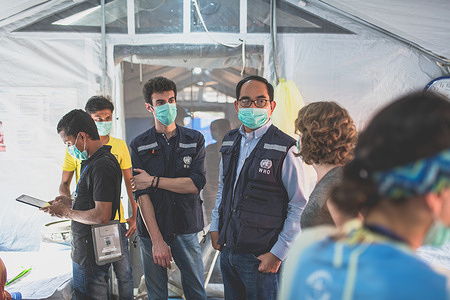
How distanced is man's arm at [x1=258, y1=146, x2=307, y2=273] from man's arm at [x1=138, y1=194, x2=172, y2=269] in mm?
665

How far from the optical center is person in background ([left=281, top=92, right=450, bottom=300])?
52 centimetres

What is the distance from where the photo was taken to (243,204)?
1.76 meters

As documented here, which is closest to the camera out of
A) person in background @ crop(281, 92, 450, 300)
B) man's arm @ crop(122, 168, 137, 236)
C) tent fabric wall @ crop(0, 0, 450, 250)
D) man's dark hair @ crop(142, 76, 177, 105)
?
person in background @ crop(281, 92, 450, 300)

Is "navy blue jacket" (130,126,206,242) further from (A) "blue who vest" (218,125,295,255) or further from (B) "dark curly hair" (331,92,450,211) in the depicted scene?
(B) "dark curly hair" (331,92,450,211)

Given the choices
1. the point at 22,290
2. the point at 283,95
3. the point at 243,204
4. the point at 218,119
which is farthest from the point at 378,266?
the point at 218,119

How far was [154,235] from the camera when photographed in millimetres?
2096

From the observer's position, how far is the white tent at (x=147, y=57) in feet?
9.90

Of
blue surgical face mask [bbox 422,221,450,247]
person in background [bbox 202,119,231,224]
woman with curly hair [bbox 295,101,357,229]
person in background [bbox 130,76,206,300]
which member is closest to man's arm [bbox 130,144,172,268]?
person in background [bbox 130,76,206,300]

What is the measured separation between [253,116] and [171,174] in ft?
2.14

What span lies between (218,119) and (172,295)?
164 centimetres

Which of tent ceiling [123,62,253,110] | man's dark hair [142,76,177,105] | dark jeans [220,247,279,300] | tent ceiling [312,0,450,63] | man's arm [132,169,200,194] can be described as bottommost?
dark jeans [220,247,279,300]

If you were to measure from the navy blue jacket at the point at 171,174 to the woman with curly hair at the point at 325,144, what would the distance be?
0.91 m

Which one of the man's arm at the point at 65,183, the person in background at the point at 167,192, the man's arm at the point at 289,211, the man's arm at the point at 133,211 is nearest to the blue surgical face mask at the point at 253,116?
the man's arm at the point at 289,211

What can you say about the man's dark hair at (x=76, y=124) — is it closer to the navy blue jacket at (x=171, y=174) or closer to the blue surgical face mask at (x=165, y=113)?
the navy blue jacket at (x=171, y=174)
